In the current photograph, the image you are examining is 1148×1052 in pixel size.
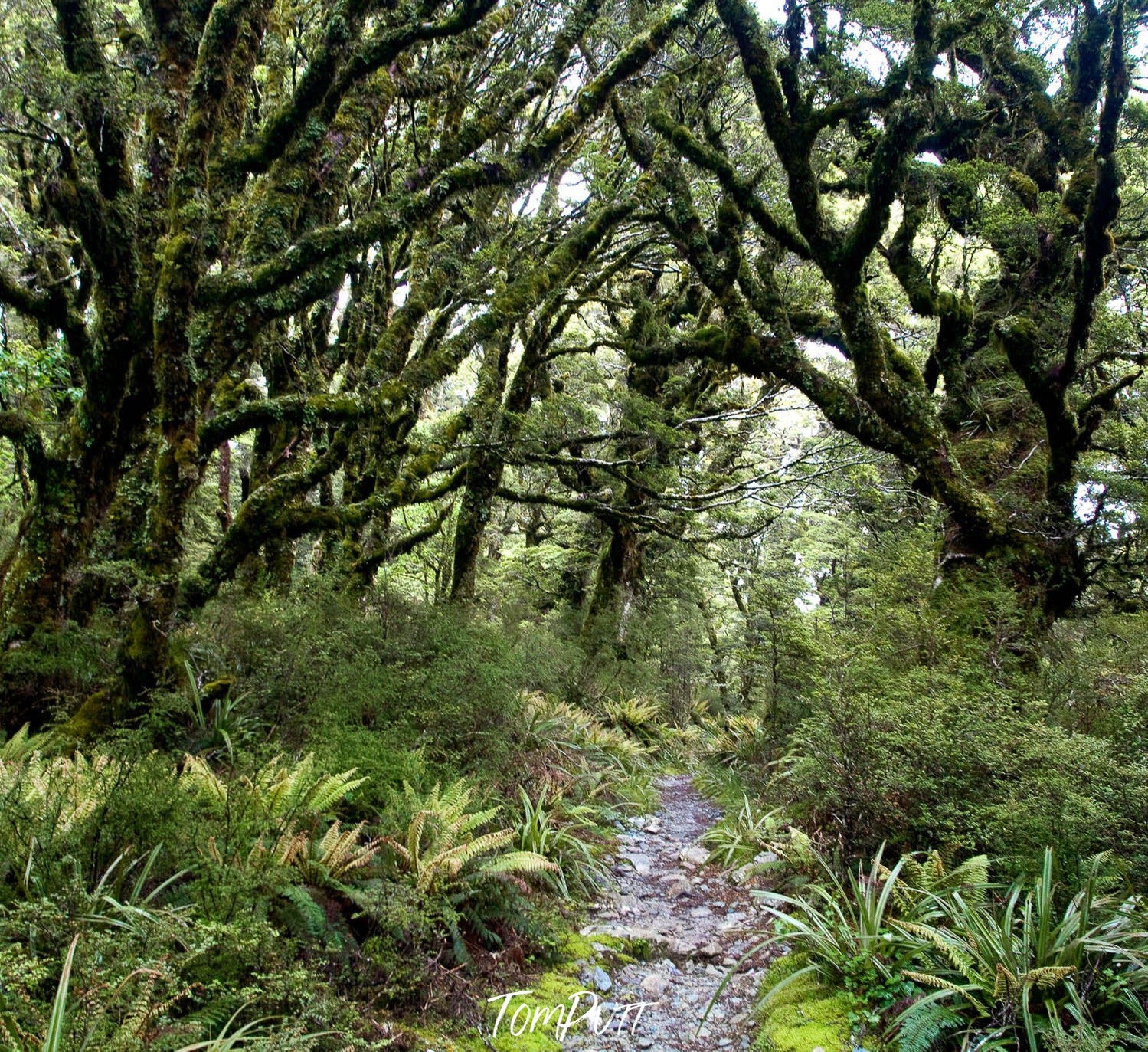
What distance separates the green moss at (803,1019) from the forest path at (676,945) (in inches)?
7.3

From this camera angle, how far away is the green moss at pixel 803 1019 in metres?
3.32

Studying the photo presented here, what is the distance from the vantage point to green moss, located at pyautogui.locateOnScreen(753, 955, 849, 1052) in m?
3.32

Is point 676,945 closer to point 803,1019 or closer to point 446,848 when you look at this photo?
point 803,1019

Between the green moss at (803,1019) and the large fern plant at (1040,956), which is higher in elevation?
the large fern plant at (1040,956)

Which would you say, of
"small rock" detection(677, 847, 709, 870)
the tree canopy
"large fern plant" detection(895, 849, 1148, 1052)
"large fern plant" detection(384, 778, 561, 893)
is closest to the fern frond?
"large fern plant" detection(895, 849, 1148, 1052)

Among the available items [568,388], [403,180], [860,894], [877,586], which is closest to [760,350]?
[877,586]

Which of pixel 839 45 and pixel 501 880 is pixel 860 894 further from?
pixel 839 45

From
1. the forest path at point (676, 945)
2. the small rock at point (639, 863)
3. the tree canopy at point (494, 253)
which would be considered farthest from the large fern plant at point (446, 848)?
the tree canopy at point (494, 253)

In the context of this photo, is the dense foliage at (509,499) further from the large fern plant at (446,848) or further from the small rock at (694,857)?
the small rock at (694,857)

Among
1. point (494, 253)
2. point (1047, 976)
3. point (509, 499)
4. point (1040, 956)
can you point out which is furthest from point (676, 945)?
point (509, 499)

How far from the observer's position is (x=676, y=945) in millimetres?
4992

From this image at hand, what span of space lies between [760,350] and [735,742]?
27.1ft

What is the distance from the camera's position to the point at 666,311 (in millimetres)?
13227

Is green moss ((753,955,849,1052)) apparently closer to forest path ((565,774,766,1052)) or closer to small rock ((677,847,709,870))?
forest path ((565,774,766,1052))
